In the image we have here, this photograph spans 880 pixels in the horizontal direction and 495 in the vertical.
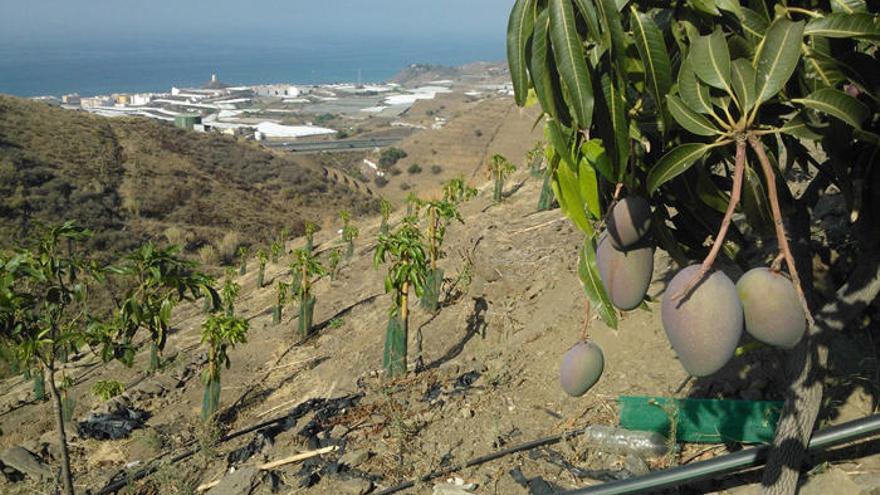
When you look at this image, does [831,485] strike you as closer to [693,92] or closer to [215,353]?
[693,92]

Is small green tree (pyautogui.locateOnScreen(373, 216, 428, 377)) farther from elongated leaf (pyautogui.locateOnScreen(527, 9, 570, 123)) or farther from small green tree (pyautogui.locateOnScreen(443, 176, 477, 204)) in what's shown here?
small green tree (pyautogui.locateOnScreen(443, 176, 477, 204))

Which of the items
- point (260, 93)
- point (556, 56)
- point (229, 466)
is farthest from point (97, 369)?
point (260, 93)

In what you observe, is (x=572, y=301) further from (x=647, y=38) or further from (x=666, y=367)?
(x=647, y=38)

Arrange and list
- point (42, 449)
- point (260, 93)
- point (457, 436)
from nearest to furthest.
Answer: point (457, 436) < point (42, 449) < point (260, 93)

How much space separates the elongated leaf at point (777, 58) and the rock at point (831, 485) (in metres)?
2.00

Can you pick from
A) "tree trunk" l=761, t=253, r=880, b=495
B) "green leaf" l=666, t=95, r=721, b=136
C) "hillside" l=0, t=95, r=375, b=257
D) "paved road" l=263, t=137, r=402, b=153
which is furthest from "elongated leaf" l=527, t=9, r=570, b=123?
"paved road" l=263, t=137, r=402, b=153

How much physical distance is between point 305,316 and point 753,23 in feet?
23.1

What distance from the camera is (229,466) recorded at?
473 centimetres

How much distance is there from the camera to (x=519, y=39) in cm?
159

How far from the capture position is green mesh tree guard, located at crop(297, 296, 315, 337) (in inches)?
320

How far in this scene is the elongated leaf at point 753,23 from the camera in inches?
64.9

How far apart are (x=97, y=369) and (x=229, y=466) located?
4.95 m

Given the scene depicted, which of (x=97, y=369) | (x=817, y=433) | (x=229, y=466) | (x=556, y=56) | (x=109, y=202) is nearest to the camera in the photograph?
(x=556, y=56)

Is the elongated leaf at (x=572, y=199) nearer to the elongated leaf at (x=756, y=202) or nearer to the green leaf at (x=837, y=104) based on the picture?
the elongated leaf at (x=756, y=202)
